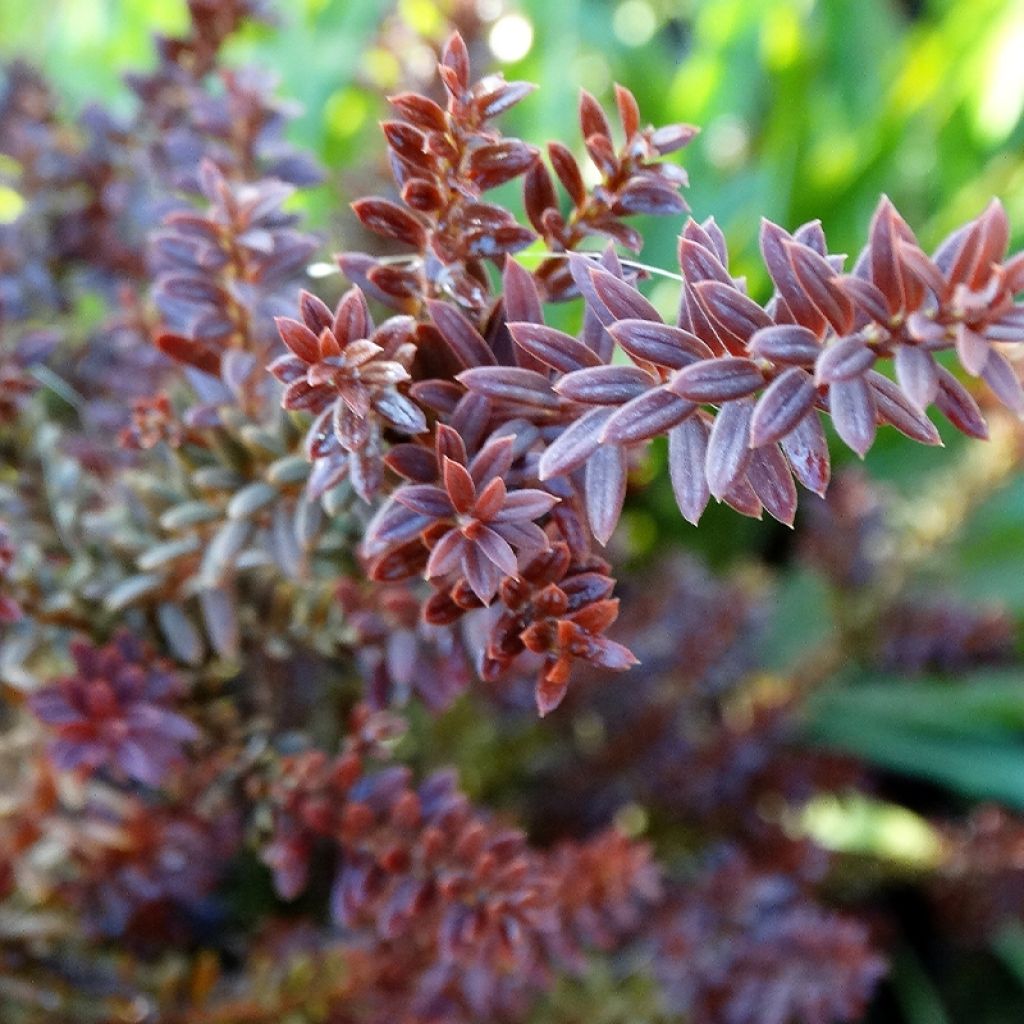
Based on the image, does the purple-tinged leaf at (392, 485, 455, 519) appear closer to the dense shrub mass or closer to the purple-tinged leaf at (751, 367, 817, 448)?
the dense shrub mass

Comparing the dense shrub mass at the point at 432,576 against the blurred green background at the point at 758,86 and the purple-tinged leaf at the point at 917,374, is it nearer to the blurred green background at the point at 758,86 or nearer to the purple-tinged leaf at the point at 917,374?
the purple-tinged leaf at the point at 917,374

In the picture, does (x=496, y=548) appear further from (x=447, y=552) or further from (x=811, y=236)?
(x=811, y=236)

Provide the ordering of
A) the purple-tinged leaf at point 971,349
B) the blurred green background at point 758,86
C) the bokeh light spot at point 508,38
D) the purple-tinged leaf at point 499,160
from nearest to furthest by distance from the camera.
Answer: the purple-tinged leaf at point 971,349
the purple-tinged leaf at point 499,160
the bokeh light spot at point 508,38
the blurred green background at point 758,86

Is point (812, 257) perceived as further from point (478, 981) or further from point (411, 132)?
point (478, 981)

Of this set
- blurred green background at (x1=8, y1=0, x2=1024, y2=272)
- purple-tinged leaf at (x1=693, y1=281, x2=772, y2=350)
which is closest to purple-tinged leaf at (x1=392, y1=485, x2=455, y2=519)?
purple-tinged leaf at (x1=693, y1=281, x2=772, y2=350)

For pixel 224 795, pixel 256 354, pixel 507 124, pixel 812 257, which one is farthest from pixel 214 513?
pixel 507 124

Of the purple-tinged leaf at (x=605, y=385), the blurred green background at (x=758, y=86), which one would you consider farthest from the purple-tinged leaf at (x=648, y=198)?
the blurred green background at (x=758, y=86)

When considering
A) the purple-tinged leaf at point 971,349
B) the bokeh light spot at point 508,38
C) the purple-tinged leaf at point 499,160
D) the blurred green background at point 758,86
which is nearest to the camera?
the purple-tinged leaf at point 971,349

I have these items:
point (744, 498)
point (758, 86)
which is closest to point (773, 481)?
point (744, 498)

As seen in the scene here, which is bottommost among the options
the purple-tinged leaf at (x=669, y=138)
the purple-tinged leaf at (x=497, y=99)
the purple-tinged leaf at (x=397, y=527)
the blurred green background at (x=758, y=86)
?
the purple-tinged leaf at (x=397, y=527)
